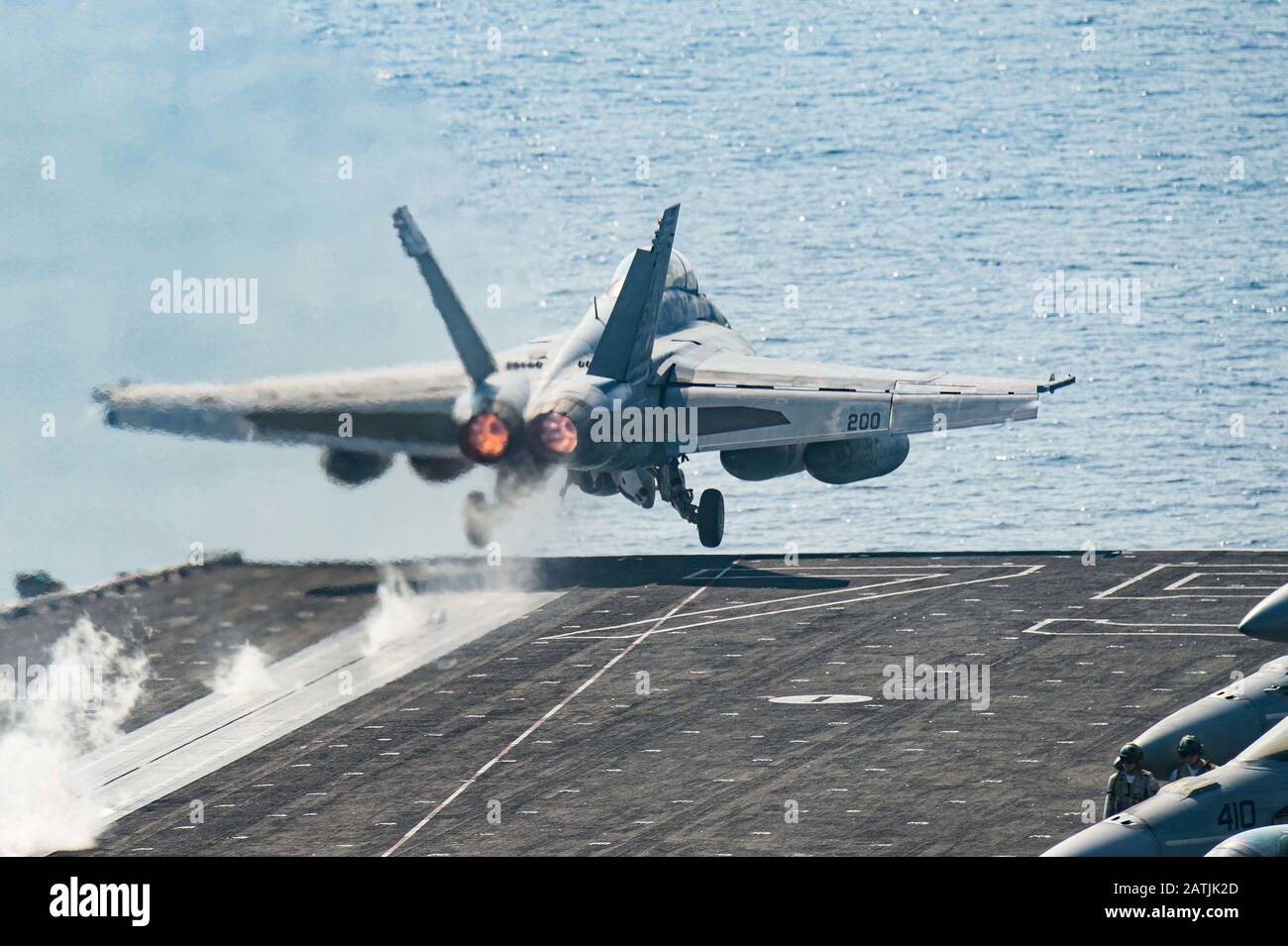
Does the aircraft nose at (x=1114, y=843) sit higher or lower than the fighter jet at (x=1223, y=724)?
lower

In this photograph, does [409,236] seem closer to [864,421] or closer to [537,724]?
[537,724]

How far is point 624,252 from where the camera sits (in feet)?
541

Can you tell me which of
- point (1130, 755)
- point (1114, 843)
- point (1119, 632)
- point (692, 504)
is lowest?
point (1114, 843)

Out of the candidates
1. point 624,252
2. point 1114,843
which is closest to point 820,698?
point 1114,843

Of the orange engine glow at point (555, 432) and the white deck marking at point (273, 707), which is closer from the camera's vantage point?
the white deck marking at point (273, 707)

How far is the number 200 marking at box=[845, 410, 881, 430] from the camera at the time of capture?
65.3m

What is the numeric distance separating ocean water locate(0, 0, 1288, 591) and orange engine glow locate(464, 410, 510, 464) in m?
10.8

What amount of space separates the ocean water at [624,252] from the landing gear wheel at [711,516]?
6300 millimetres

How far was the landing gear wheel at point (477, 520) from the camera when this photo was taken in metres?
70.7

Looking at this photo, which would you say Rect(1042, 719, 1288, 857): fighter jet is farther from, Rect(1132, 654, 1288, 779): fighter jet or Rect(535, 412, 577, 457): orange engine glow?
Rect(535, 412, 577, 457): orange engine glow

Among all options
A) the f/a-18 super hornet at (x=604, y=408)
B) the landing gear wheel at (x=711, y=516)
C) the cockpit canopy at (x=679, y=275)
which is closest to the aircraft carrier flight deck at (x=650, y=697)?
the landing gear wheel at (x=711, y=516)

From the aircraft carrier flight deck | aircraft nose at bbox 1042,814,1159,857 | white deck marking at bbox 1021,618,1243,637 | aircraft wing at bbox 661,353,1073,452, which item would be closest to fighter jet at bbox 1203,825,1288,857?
aircraft nose at bbox 1042,814,1159,857

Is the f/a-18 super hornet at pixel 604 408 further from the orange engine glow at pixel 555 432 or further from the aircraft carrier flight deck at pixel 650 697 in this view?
the aircraft carrier flight deck at pixel 650 697

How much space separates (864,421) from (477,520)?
1371 cm
